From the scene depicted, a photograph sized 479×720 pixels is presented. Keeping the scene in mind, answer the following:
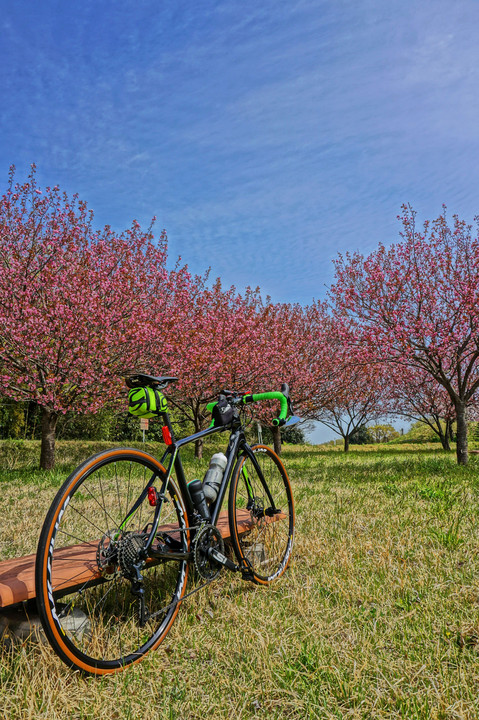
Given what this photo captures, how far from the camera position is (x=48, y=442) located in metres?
11.3

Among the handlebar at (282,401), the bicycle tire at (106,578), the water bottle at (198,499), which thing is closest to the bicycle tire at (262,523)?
the handlebar at (282,401)

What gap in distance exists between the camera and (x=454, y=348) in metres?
11.7

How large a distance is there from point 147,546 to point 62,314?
8332mm

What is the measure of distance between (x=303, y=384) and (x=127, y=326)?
9089 millimetres

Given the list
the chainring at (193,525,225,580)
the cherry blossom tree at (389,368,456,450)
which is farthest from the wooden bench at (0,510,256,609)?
the cherry blossom tree at (389,368,456,450)

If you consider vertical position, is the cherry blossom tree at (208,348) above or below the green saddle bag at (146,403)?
above

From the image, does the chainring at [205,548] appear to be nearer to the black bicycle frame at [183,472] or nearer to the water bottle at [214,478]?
the black bicycle frame at [183,472]

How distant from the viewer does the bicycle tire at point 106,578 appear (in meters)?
2.13

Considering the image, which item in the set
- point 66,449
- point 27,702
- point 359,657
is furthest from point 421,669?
point 66,449

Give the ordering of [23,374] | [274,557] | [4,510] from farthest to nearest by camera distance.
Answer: [23,374] < [4,510] < [274,557]

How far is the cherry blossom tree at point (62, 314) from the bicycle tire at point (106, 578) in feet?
25.2

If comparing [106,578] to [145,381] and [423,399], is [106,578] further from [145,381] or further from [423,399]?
[423,399]

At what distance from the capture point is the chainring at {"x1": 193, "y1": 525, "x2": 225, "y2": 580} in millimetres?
2975

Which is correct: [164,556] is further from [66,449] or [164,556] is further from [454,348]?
[66,449]
